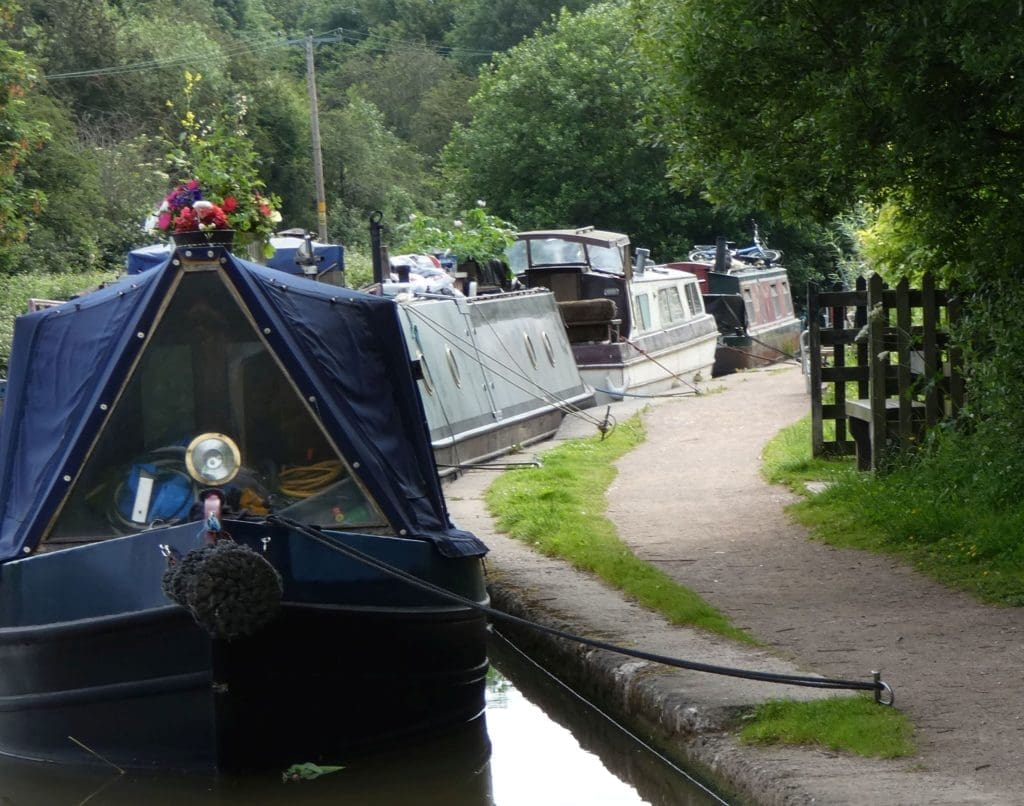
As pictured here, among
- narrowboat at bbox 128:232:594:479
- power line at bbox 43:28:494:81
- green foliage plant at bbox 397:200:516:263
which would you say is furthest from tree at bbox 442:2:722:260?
narrowboat at bbox 128:232:594:479

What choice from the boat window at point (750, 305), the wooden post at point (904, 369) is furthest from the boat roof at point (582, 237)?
the wooden post at point (904, 369)

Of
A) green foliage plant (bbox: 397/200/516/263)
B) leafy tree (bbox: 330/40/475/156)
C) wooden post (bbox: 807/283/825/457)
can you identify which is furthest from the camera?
leafy tree (bbox: 330/40/475/156)

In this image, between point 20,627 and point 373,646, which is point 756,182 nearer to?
point 373,646

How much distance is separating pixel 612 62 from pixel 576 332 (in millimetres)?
20117

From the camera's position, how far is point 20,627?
694 cm

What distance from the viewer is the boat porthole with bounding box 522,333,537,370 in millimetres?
19172

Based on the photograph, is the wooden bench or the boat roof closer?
the wooden bench

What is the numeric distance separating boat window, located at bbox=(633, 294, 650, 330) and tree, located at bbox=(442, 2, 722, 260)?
15098 mm

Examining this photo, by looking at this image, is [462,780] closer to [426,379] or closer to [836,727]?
[836,727]

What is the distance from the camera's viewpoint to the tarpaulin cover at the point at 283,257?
40.4ft

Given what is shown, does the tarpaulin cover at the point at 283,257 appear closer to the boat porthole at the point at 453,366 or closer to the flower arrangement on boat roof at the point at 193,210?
→ the boat porthole at the point at 453,366

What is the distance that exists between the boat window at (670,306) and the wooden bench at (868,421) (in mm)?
A: 15169

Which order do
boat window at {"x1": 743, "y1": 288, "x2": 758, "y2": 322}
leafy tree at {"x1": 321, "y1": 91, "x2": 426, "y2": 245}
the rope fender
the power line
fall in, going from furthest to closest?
leafy tree at {"x1": 321, "y1": 91, "x2": 426, "y2": 245}
the power line
boat window at {"x1": 743, "y1": 288, "x2": 758, "y2": 322}
the rope fender

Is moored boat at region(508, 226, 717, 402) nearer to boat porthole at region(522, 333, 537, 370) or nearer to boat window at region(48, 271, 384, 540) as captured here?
boat porthole at region(522, 333, 537, 370)
